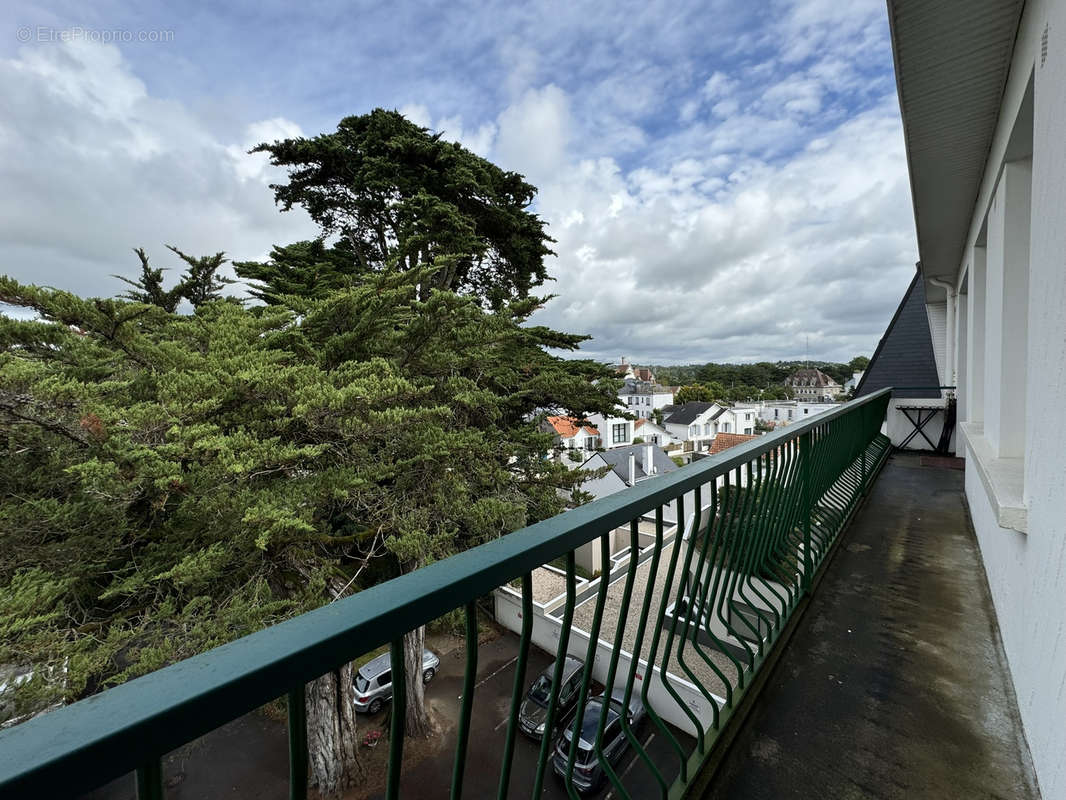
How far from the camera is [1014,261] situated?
2.79 m

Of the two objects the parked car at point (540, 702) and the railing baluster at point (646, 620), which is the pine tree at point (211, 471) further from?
the railing baluster at point (646, 620)

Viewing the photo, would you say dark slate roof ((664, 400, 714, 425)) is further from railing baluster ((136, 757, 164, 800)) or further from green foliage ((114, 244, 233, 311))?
railing baluster ((136, 757, 164, 800))

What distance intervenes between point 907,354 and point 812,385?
69574 mm

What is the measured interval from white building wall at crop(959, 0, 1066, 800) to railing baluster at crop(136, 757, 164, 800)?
2.04m

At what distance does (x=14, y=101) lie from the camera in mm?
6289

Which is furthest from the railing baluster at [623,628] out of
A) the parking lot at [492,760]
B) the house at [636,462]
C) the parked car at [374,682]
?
the house at [636,462]

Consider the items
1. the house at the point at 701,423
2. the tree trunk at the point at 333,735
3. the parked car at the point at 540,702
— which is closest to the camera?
the tree trunk at the point at 333,735

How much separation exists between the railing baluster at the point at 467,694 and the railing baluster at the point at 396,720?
0.30 ft

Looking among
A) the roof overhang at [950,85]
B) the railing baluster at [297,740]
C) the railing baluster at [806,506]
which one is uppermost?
the roof overhang at [950,85]

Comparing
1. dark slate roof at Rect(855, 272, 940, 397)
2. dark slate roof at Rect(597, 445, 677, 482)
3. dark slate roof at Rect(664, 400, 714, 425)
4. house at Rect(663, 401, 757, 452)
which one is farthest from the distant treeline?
dark slate roof at Rect(855, 272, 940, 397)

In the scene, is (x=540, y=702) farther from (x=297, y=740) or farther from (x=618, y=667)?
(x=297, y=740)

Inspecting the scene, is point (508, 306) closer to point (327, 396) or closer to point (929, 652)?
point (327, 396)

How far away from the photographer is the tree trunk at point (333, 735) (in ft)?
20.8

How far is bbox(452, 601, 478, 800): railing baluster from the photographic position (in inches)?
27.7
